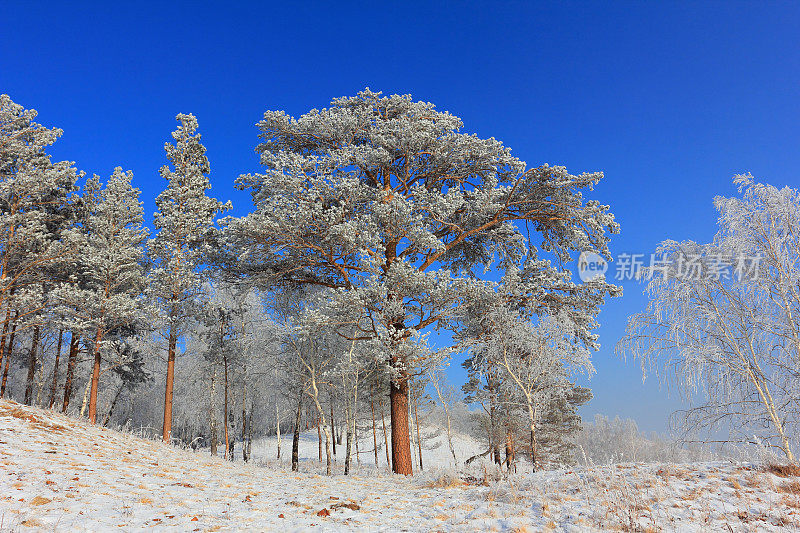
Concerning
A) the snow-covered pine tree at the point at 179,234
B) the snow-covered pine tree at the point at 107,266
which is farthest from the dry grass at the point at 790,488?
the snow-covered pine tree at the point at 107,266

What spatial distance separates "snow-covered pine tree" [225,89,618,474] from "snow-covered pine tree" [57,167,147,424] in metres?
6.53

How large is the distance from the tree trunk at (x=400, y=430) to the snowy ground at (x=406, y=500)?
434 centimetres

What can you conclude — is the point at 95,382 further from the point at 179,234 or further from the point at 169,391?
the point at 179,234

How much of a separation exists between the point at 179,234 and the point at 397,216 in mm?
11702

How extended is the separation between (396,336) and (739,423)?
302 inches

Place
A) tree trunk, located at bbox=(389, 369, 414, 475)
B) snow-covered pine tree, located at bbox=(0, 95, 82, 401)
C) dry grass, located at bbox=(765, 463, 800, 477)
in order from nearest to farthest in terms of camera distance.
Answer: dry grass, located at bbox=(765, 463, 800, 477)
tree trunk, located at bbox=(389, 369, 414, 475)
snow-covered pine tree, located at bbox=(0, 95, 82, 401)

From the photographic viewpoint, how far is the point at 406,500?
725cm

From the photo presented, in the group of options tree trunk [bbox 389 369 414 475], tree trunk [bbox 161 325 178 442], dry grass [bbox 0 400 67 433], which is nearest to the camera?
dry grass [bbox 0 400 67 433]

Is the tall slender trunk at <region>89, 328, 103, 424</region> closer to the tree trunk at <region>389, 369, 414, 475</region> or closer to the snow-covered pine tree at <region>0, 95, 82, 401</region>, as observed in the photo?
the snow-covered pine tree at <region>0, 95, 82, 401</region>

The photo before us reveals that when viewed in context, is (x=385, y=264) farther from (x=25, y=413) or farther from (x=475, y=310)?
(x=25, y=413)

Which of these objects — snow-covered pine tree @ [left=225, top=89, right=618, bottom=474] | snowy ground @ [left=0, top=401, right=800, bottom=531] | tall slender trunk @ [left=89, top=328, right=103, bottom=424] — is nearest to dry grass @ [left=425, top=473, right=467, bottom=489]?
snowy ground @ [left=0, top=401, right=800, bottom=531]

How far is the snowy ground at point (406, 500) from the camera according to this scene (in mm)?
5113

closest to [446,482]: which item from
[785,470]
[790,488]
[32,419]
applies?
[790,488]

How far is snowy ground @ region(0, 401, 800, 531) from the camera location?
16.8ft
